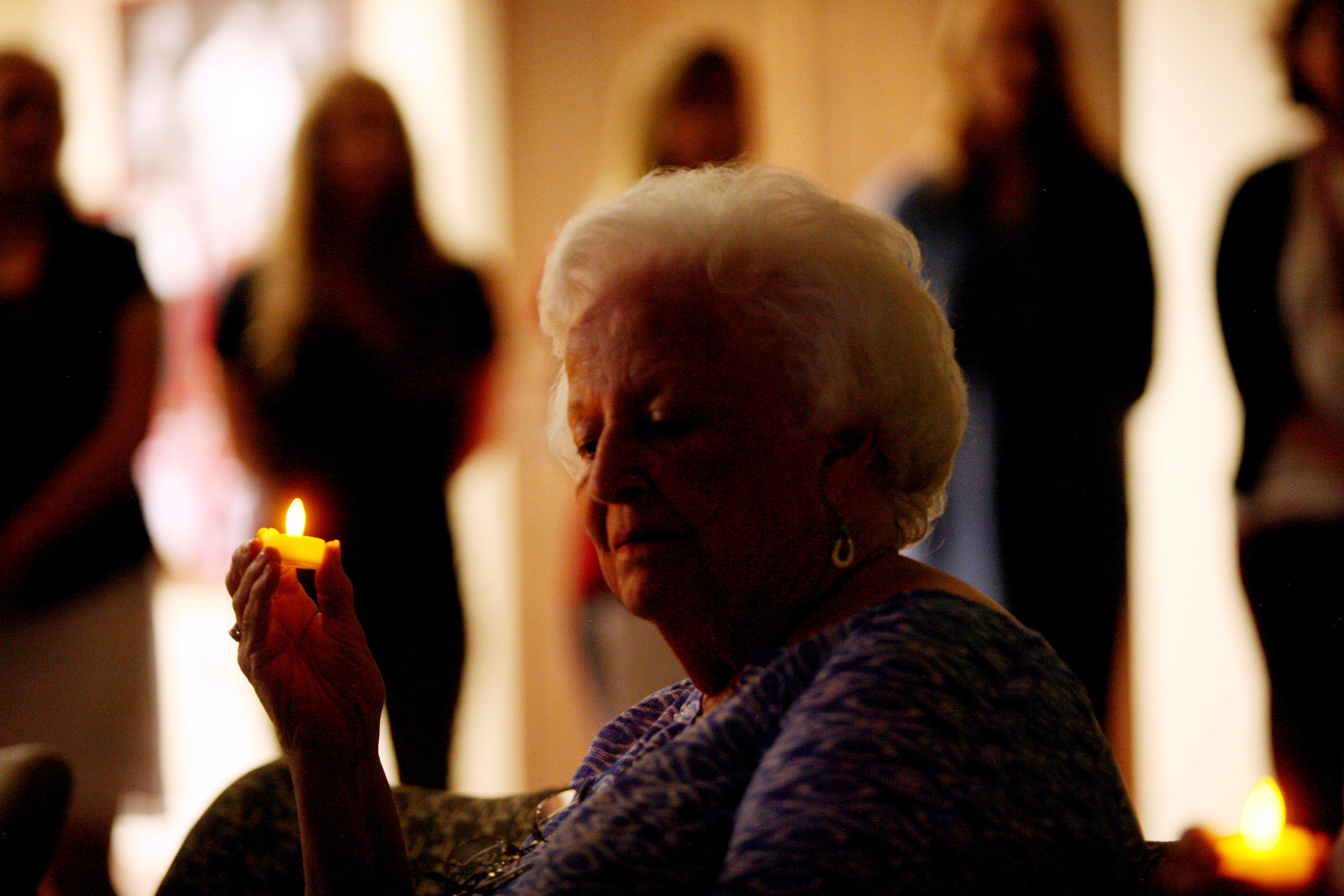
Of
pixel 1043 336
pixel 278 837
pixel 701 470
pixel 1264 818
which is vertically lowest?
pixel 278 837

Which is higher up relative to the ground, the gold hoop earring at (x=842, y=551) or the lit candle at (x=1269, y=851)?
the gold hoop earring at (x=842, y=551)

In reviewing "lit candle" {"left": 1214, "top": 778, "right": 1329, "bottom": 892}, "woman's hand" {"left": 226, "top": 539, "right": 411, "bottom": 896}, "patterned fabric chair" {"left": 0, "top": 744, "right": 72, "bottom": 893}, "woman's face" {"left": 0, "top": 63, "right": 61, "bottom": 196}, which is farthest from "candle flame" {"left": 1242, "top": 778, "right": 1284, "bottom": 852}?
"woman's face" {"left": 0, "top": 63, "right": 61, "bottom": 196}

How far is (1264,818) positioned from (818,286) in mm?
641

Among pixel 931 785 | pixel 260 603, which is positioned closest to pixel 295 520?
pixel 260 603

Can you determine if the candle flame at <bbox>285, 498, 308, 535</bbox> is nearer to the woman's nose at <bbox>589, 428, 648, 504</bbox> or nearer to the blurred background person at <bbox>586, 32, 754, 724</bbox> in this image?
the woman's nose at <bbox>589, 428, 648, 504</bbox>

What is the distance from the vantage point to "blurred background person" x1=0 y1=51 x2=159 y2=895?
2.87 m

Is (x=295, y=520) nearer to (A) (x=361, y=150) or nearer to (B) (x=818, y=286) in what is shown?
(B) (x=818, y=286)

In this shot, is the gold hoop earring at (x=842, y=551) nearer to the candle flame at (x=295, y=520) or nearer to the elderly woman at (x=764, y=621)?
the elderly woman at (x=764, y=621)

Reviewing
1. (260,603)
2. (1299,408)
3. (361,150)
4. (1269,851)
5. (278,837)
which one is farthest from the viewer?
(361,150)

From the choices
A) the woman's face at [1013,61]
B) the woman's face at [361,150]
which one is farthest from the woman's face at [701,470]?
the woman's face at [1013,61]

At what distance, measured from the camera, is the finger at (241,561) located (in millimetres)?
1289

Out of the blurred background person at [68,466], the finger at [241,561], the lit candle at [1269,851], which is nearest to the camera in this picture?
the lit candle at [1269,851]

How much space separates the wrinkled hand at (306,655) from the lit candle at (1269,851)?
932mm

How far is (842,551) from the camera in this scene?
1.21 meters
